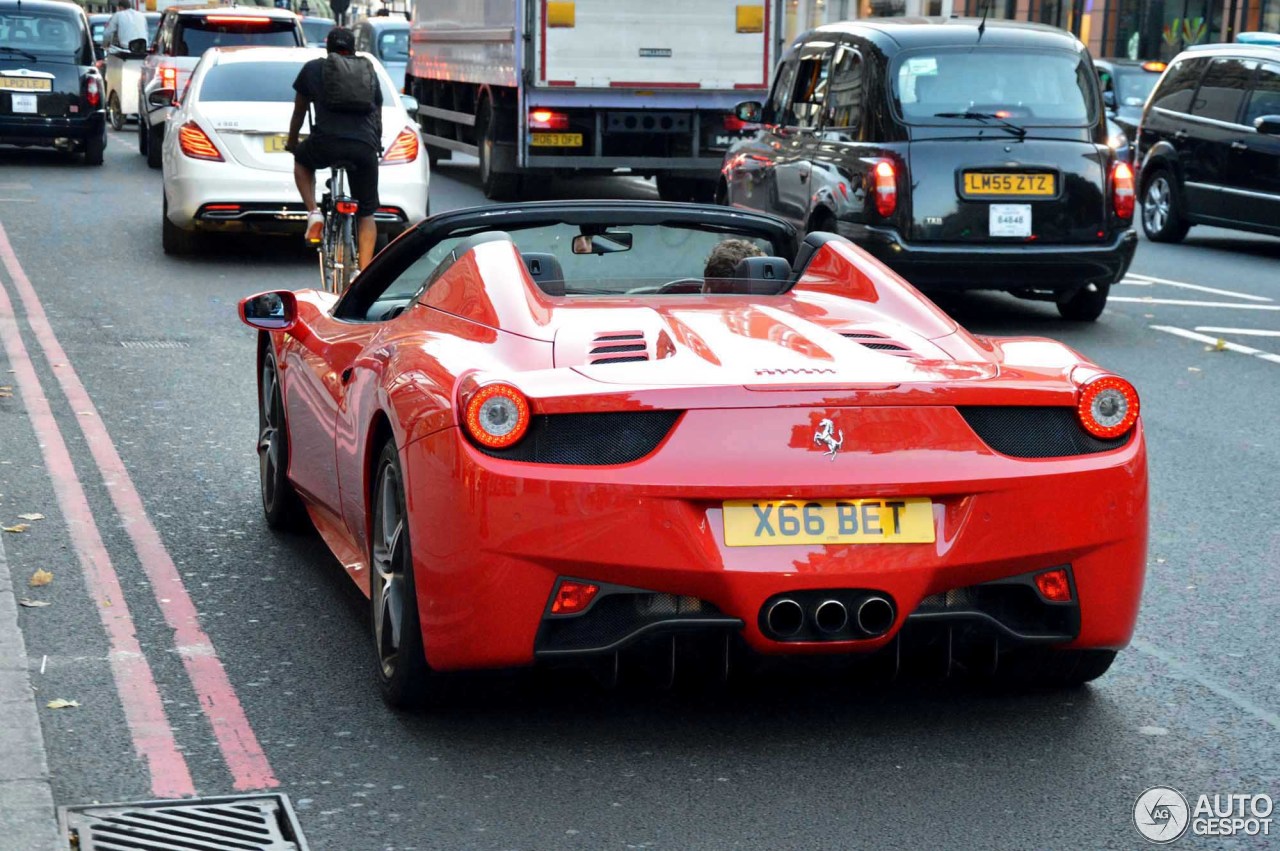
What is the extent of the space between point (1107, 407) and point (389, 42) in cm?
2970

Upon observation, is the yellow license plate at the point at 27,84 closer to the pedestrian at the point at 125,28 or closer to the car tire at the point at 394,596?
the pedestrian at the point at 125,28

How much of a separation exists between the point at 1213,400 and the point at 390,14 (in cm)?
2924

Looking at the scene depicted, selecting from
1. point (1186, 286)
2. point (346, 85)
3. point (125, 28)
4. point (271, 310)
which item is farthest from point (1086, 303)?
point (125, 28)

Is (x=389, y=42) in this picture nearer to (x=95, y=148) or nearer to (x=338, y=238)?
(x=95, y=148)

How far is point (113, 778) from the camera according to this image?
4367mm

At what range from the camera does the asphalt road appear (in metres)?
4.15

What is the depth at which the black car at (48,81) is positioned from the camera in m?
24.5

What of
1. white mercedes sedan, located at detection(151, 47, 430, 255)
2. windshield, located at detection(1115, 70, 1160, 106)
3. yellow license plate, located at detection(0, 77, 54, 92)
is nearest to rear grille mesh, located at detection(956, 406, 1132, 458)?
white mercedes sedan, located at detection(151, 47, 430, 255)

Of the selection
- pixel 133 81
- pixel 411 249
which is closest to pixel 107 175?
pixel 133 81

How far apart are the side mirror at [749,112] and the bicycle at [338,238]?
2.77 metres

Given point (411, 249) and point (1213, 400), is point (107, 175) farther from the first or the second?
point (411, 249)

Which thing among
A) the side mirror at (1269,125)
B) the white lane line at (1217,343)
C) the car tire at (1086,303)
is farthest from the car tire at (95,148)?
the white lane line at (1217,343)

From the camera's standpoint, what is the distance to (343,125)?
13.4 metres

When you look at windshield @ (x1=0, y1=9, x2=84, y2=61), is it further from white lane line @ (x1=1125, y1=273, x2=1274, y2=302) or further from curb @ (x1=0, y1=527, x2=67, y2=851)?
curb @ (x1=0, y1=527, x2=67, y2=851)
